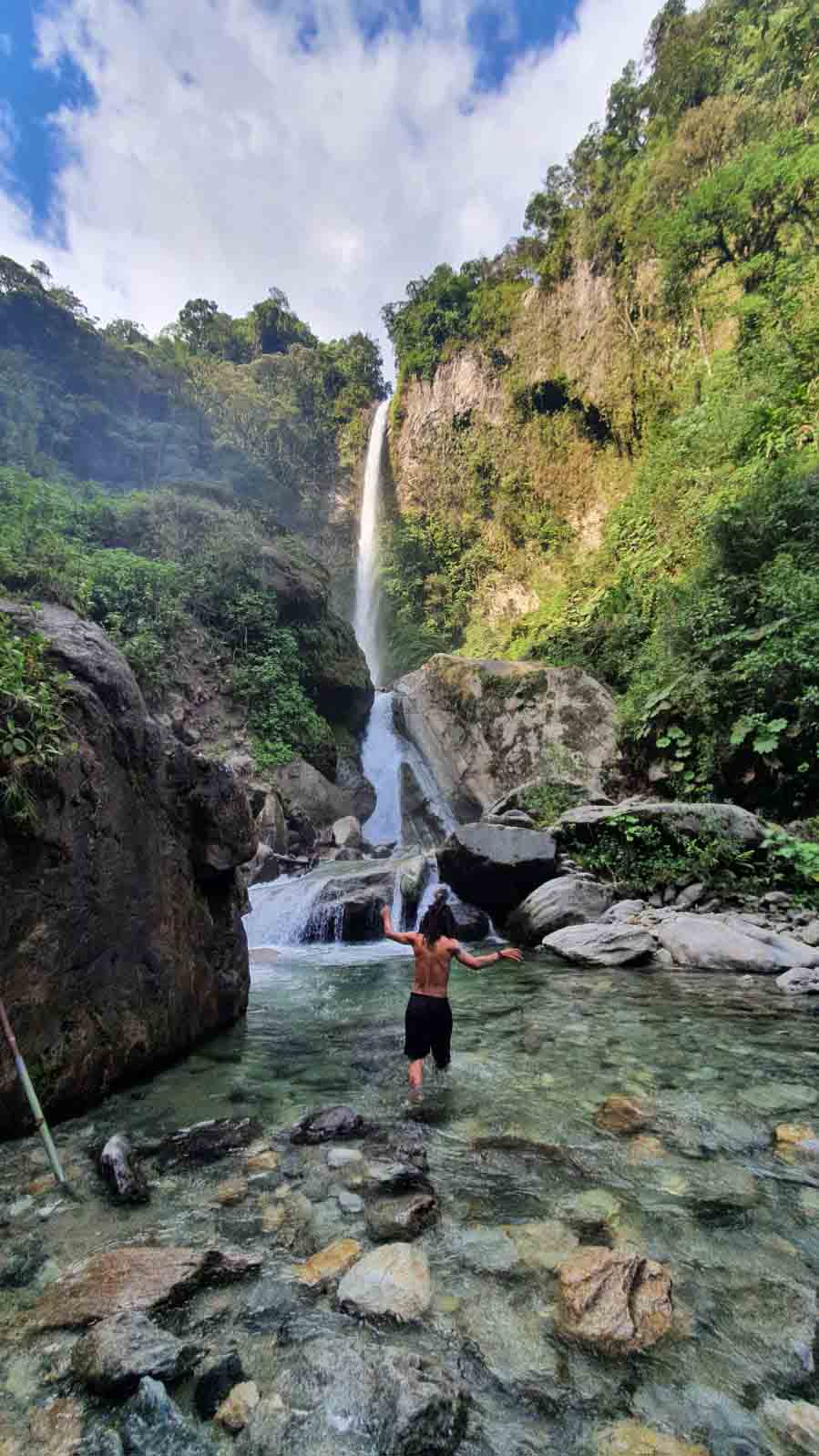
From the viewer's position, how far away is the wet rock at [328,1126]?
3.72 metres

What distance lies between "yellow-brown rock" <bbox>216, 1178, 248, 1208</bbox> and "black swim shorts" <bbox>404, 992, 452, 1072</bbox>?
5.40ft

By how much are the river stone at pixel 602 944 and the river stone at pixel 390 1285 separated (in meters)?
6.32

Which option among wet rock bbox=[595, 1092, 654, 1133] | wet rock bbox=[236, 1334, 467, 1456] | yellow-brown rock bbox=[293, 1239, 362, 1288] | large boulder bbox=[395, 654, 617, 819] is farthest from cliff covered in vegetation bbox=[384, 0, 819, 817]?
wet rock bbox=[236, 1334, 467, 1456]

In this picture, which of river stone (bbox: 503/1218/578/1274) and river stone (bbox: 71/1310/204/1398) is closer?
river stone (bbox: 71/1310/204/1398)

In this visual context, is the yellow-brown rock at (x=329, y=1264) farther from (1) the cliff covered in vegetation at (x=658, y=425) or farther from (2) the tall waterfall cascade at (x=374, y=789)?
(1) the cliff covered in vegetation at (x=658, y=425)

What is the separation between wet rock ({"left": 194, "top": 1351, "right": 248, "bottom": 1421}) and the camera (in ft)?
6.12

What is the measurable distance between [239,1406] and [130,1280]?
78cm

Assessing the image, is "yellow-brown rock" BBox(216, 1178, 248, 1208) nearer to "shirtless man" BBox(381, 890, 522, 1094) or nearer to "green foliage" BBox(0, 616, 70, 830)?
"shirtless man" BBox(381, 890, 522, 1094)

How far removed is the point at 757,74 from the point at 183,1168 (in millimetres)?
33946

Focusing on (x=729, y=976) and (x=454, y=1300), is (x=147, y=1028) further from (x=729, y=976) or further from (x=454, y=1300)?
(x=729, y=976)

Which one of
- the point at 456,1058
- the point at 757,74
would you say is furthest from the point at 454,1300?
the point at 757,74

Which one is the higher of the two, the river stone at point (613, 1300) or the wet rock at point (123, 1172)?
the wet rock at point (123, 1172)

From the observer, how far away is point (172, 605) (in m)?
20.6

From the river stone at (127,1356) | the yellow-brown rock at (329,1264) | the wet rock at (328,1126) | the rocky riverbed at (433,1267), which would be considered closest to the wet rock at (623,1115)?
the rocky riverbed at (433,1267)
